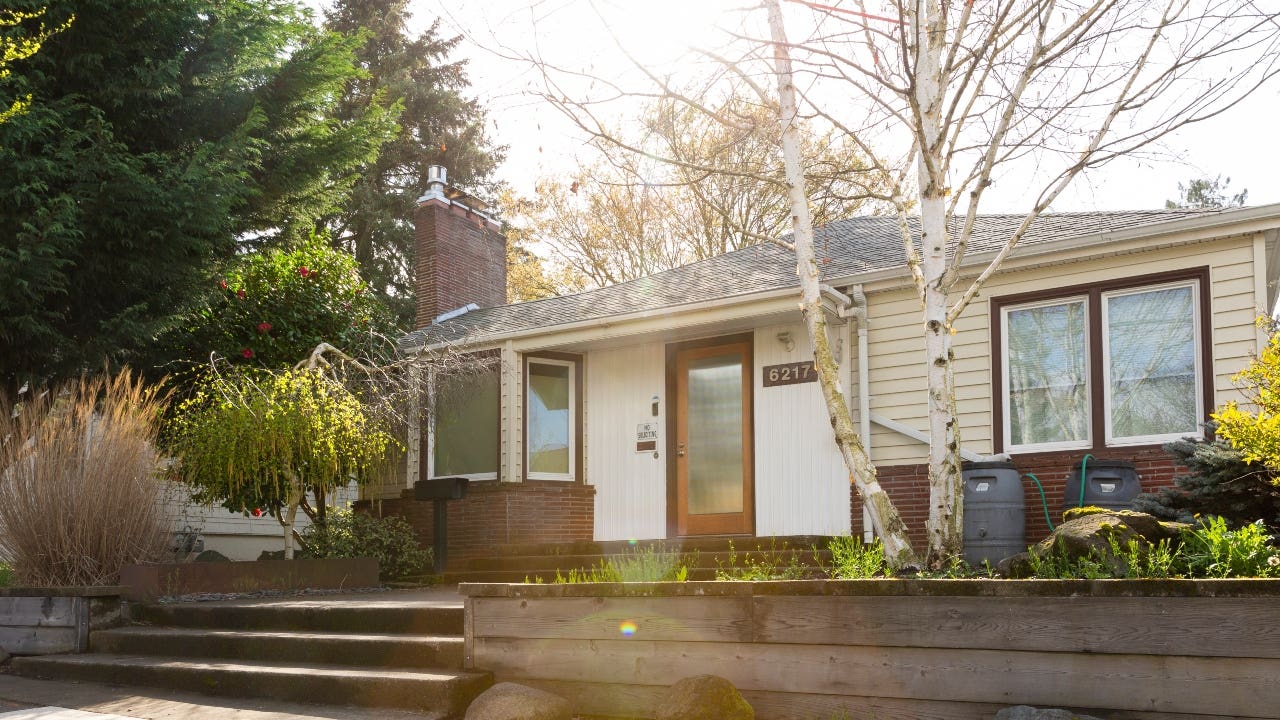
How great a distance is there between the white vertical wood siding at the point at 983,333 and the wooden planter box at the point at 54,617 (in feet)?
20.7

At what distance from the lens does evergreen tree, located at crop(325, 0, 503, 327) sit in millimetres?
24438

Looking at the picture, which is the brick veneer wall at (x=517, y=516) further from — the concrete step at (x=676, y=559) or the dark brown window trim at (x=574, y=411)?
the concrete step at (x=676, y=559)

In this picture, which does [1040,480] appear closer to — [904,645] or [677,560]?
[677,560]

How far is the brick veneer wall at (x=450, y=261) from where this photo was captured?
14.5 meters

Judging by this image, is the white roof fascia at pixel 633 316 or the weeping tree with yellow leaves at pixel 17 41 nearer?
the weeping tree with yellow leaves at pixel 17 41

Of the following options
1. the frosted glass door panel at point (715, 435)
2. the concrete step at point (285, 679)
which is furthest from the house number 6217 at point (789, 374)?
the concrete step at point (285, 679)

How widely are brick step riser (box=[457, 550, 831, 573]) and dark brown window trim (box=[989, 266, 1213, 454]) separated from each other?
76.8 inches

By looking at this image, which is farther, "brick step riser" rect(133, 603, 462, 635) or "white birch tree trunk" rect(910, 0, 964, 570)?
"brick step riser" rect(133, 603, 462, 635)

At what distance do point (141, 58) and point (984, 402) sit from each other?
8736 millimetres

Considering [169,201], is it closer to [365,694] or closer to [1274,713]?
[365,694]

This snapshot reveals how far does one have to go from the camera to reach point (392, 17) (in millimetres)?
25656

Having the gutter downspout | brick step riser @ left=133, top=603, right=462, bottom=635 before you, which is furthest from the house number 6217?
brick step riser @ left=133, top=603, right=462, bottom=635

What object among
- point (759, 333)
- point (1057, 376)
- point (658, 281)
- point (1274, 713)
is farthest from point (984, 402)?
point (1274, 713)

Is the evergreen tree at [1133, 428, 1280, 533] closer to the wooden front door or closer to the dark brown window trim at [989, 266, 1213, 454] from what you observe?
the dark brown window trim at [989, 266, 1213, 454]
